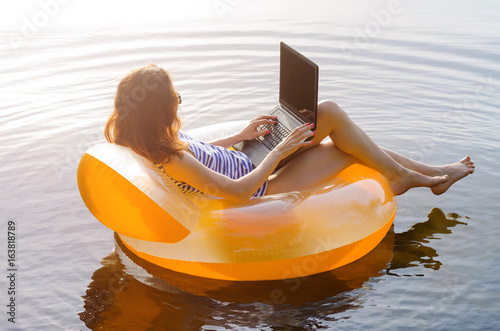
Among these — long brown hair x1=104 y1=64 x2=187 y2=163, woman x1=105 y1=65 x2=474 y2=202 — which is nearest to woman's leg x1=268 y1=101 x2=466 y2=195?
woman x1=105 y1=65 x2=474 y2=202

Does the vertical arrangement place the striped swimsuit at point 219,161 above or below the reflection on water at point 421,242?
above

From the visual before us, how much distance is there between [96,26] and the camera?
9.03 metres

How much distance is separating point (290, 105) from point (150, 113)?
1066 mm

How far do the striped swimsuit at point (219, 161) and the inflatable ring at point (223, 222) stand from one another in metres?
0.11

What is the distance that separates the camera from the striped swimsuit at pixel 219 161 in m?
3.28

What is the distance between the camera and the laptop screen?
3.44 m

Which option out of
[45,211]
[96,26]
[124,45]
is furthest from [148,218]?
[96,26]

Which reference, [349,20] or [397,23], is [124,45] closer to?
[349,20]

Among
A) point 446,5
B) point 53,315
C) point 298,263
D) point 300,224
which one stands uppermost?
point 446,5

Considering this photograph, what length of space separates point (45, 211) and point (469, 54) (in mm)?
5421

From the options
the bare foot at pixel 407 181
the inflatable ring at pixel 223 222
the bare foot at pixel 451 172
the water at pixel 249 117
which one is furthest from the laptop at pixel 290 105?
the bare foot at pixel 451 172

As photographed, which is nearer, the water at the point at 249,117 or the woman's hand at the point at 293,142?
the water at the point at 249,117

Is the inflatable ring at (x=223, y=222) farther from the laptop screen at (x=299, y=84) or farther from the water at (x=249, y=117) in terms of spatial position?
the laptop screen at (x=299, y=84)

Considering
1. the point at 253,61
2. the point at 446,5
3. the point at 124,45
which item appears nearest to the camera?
the point at 253,61
